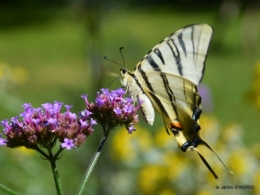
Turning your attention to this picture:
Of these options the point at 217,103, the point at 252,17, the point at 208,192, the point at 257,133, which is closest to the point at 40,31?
the point at 252,17

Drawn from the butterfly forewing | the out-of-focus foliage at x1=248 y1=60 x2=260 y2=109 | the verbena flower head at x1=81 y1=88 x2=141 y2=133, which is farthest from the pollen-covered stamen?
the out-of-focus foliage at x1=248 y1=60 x2=260 y2=109

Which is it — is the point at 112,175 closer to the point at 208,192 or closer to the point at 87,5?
the point at 208,192

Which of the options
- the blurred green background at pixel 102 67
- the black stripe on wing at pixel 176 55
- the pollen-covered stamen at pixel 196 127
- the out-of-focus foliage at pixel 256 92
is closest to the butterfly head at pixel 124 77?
the black stripe on wing at pixel 176 55

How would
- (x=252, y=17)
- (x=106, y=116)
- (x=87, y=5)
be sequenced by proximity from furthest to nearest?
1. (x=252, y=17)
2. (x=87, y=5)
3. (x=106, y=116)

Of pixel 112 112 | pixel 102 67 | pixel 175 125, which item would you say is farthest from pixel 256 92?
pixel 112 112

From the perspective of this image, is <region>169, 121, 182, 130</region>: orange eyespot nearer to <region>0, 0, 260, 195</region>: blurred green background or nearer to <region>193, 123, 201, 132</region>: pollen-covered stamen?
<region>193, 123, 201, 132</region>: pollen-covered stamen

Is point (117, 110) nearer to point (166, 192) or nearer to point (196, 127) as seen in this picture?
point (196, 127)
